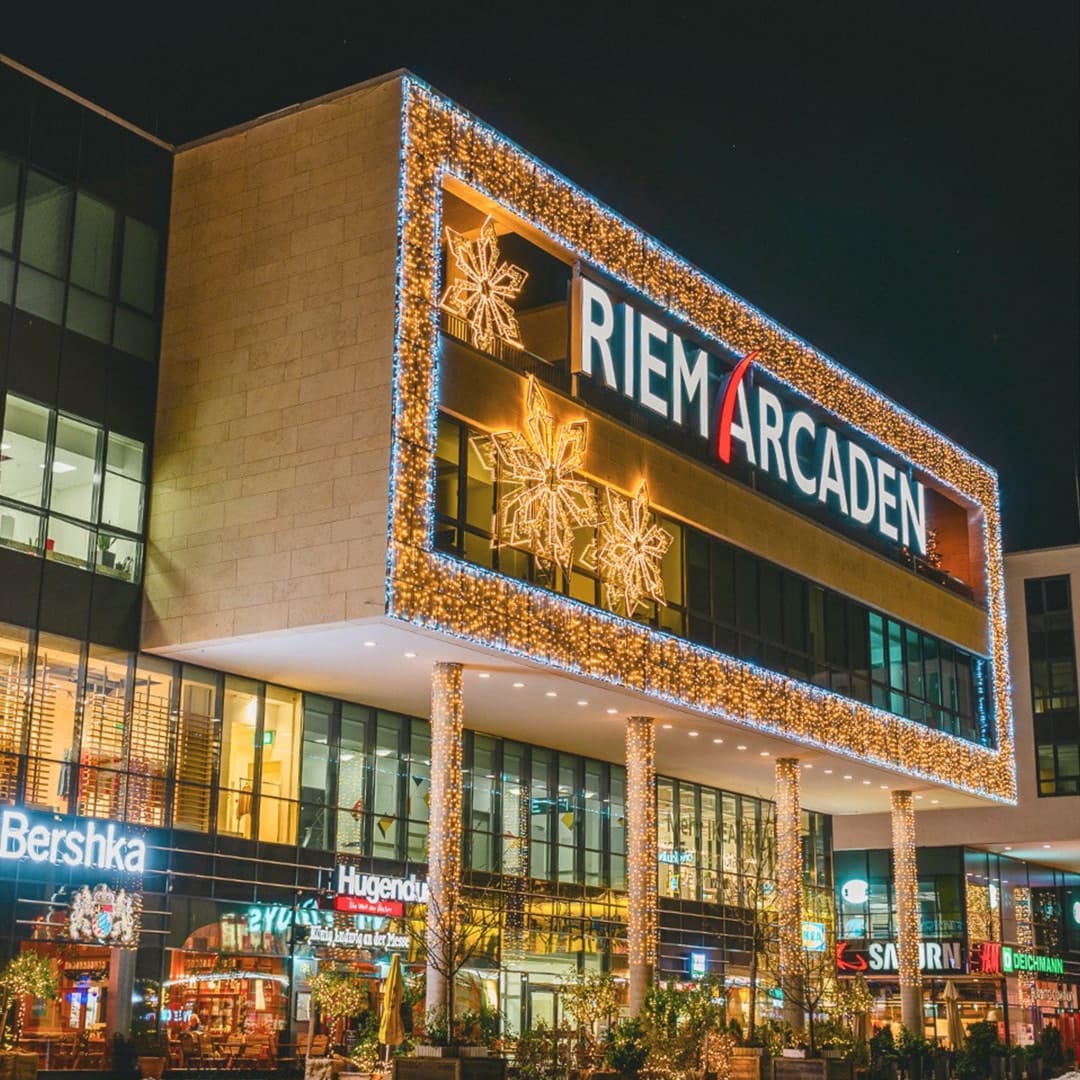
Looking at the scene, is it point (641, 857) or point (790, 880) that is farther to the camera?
point (790, 880)

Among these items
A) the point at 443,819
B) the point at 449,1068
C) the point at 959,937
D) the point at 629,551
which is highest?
the point at 629,551

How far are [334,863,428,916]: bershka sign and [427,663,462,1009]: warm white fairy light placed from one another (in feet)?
9.66

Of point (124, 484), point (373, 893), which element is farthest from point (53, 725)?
point (373, 893)

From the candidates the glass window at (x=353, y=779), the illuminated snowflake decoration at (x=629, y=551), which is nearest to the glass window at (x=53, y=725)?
the glass window at (x=353, y=779)

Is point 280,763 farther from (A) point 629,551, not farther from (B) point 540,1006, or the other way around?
(B) point 540,1006

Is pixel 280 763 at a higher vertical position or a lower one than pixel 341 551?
lower

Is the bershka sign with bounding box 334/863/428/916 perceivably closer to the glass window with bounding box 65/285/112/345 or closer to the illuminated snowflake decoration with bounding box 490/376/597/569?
the illuminated snowflake decoration with bounding box 490/376/597/569

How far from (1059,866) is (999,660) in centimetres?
1705

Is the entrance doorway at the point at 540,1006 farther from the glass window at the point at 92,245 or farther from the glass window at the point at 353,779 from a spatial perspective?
the glass window at the point at 92,245

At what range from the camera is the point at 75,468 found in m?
31.3

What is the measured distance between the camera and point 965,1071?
45812 millimetres

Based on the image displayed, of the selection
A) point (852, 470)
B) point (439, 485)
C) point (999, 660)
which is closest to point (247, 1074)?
point (439, 485)

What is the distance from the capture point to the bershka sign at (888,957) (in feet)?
199

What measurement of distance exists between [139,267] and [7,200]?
355cm
